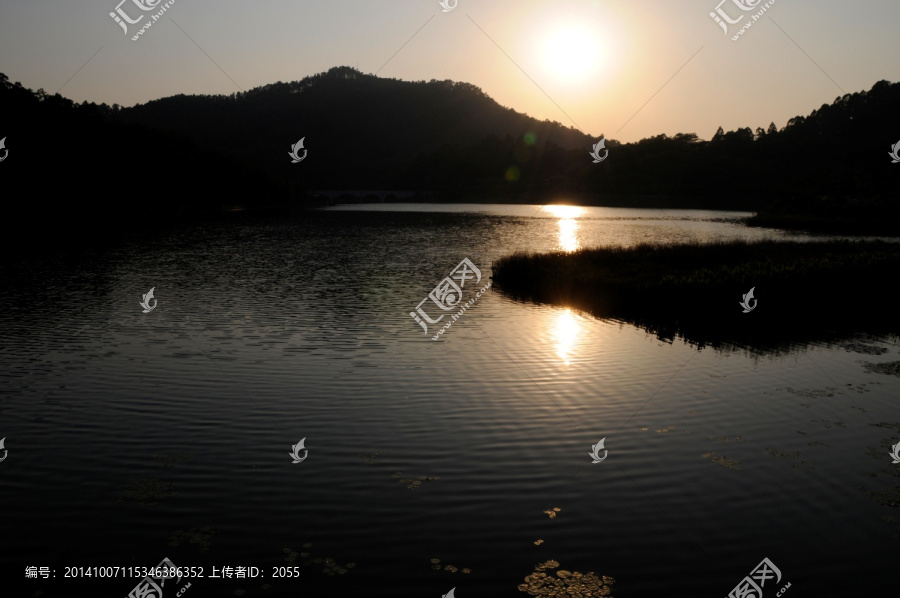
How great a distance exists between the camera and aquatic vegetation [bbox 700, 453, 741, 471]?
14.3m

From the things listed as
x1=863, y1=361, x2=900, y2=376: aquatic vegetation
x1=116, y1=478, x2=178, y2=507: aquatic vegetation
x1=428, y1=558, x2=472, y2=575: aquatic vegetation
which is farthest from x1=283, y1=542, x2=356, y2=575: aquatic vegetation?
x1=863, y1=361, x2=900, y2=376: aquatic vegetation

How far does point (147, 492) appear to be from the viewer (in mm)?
12133

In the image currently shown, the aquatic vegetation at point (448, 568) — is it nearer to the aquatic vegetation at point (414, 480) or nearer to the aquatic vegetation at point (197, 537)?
the aquatic vegetation at point (414, 480)

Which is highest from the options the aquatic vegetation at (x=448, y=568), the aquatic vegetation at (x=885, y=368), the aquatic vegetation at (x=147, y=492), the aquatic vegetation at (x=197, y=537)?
the aquatic vegetation at (x=885, y=368)

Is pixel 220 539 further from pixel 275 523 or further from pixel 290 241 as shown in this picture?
pixel 290 241

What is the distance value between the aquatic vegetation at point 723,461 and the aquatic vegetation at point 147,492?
11032 mm

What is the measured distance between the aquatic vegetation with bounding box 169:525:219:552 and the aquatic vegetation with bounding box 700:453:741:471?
33.8 ft

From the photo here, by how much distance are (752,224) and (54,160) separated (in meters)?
122

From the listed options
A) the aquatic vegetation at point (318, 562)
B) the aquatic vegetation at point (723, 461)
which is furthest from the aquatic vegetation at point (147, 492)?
the aquatic vegetation at point (723, 461)

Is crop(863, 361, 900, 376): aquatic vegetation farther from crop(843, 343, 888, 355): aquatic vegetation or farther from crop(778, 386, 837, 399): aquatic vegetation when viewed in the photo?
crop(778, 386, 837, 399): aquatic vegetation

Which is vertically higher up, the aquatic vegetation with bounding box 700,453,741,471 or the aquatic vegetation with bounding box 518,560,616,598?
the aquatic vegetation with bounding box 700,453,741,471

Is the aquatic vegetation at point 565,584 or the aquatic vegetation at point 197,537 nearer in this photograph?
the aquatic vegetation at point 565,584

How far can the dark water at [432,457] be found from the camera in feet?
33.4

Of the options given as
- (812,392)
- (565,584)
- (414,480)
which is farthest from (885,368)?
(565,584)
